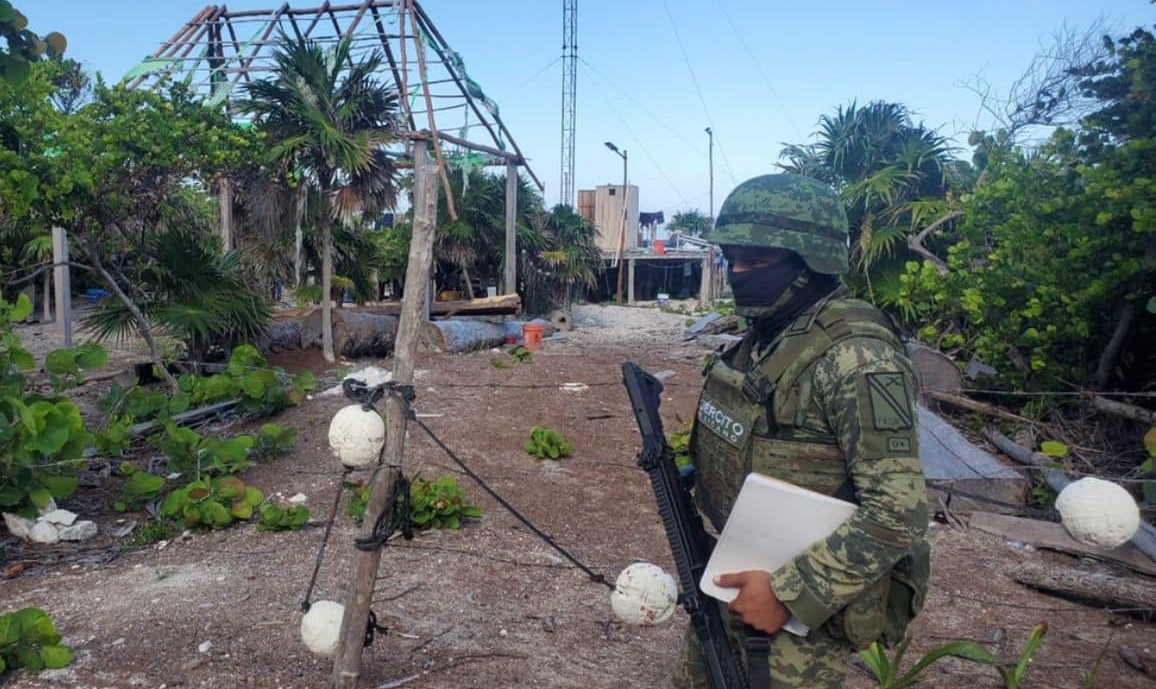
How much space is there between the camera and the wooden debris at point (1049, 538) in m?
4.35

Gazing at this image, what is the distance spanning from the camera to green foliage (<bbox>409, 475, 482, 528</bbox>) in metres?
4.63

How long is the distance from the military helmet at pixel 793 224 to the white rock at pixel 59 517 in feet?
14.1

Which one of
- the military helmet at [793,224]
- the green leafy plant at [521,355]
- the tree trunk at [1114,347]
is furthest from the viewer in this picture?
the green leafy plant at [521,355]

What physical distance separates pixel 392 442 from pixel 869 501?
4.51 ft

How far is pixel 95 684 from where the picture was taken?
298cm

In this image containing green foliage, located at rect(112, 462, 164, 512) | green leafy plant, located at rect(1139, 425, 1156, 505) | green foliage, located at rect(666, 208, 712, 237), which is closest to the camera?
green leafy plant, located at rect(1139, 425, 1156, 505)

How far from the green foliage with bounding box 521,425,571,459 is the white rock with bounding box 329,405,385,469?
13.7 feet

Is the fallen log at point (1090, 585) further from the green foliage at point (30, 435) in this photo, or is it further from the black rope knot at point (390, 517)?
the green foliage at point (30, 435)

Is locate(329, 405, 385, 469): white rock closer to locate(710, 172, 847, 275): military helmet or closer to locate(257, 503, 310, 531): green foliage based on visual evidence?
locate(710, 172, 847, 275): military helmet

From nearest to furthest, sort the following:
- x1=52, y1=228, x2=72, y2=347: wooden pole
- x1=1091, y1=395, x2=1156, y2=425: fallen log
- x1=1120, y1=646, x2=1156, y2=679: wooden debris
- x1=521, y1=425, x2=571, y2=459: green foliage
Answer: x1=1120, y1=646, x2=1156, y2=679: wooden debris, x1=1091, y1=395, x2=1156, y2=425: fallen log, x1=521, y1=425, x2=571, y2=459: green foliage, x1=52, y1=228, x2=72, y2=347: wooden pole

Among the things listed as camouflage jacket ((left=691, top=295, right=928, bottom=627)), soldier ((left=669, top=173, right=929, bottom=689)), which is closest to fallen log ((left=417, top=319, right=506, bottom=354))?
soldier ((left=669, top=173, right=929, bottom=689))

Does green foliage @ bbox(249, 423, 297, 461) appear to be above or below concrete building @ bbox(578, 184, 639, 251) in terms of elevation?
below

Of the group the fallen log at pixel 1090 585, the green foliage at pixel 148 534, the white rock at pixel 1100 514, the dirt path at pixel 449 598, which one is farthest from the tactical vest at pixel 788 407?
the green foliage at pixel 148 534

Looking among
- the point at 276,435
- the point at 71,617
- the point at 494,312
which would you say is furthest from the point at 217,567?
the point at 494,312
